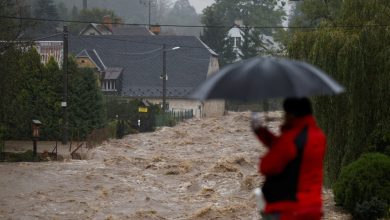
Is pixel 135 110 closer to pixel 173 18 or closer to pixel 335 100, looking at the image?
pixel 335 100

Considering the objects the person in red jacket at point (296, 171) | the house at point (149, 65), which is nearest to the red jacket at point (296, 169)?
the person in red jacket at point (296, 171)

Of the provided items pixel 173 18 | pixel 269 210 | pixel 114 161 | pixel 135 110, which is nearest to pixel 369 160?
pixel 269 210

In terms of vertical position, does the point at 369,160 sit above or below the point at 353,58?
below

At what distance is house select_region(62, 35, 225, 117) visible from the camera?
66.2m

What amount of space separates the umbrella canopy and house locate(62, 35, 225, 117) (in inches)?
2267

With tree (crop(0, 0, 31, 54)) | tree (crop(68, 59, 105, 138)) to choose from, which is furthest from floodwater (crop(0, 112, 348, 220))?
tree (crop(0, 0, 31, 54))

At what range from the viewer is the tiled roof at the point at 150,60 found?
221ft

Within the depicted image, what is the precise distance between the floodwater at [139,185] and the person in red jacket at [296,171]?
1003 cm

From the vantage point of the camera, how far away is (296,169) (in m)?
5.93

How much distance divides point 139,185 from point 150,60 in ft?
146

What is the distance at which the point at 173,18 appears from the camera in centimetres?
17912

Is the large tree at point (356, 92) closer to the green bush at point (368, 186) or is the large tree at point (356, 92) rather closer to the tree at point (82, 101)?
the green bush at point (368, 186)

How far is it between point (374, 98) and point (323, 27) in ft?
12.3

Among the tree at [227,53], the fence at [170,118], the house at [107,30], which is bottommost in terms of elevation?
the fence at [170,118]
